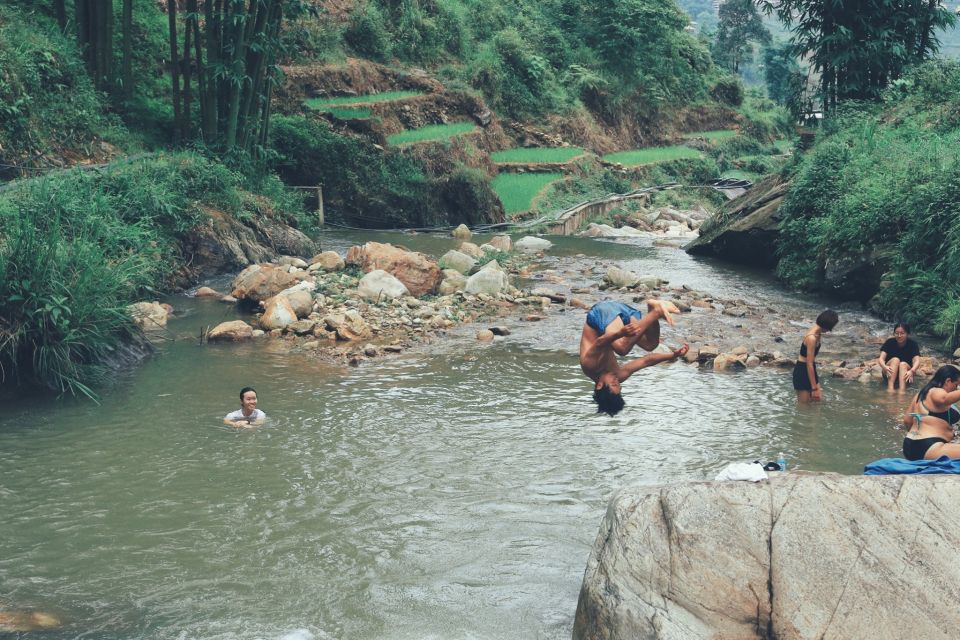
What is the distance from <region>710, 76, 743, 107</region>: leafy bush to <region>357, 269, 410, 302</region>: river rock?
4111 centimetres

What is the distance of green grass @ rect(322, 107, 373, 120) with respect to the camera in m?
30.2

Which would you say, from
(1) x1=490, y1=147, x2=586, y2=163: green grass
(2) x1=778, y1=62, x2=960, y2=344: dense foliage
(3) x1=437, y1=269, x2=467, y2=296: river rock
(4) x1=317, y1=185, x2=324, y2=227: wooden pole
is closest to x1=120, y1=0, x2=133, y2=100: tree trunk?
(4) x1=317, y1=185, x2=324, y2=227: wooden pole

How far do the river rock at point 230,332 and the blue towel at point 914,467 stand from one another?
10530 millimetres

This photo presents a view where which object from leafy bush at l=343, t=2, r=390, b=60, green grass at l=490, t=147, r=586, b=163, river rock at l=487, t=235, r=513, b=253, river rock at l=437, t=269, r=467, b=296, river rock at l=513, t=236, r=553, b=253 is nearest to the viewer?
river rock at l=437, t=269, r=467, b=296

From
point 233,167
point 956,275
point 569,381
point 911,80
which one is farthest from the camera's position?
point 911,80

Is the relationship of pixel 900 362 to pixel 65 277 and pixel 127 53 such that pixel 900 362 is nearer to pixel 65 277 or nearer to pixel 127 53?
pixel 65 277

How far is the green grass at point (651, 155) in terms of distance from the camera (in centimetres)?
4250

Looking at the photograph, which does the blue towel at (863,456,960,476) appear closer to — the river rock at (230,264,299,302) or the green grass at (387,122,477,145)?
the river rock at (230,264,299,302)

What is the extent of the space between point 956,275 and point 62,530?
13236mm

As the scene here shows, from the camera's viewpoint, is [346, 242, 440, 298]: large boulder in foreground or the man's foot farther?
[346, 242, 440, 298]: large boulder in foreground

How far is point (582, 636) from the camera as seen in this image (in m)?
5.49

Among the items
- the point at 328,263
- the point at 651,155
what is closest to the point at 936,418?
A: the point at 328,263

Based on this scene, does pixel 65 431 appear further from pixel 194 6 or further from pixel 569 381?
pixel 194 6

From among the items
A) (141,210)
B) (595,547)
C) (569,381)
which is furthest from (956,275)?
(141,210)
